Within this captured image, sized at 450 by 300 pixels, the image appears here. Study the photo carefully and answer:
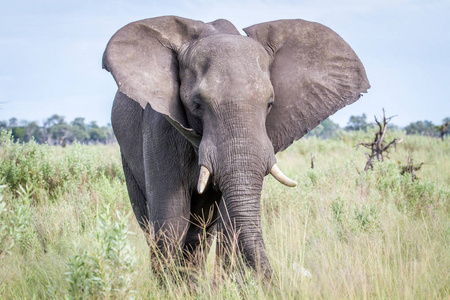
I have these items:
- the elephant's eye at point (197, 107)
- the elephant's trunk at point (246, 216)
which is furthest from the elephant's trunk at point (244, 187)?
the elephant's eye at point (197, 107)

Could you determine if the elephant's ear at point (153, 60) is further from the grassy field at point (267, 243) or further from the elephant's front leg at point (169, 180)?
the grassy field at point (267, 243)

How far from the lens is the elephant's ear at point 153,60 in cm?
385

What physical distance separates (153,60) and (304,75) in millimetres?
1302

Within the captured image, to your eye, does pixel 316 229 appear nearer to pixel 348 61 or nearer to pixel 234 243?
pixel 348 61

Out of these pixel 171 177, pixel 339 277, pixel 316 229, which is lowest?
pixel 316 229

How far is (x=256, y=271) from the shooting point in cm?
351

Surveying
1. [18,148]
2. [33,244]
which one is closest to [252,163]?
[33,244]

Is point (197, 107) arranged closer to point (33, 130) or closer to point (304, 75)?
point (304, 75)

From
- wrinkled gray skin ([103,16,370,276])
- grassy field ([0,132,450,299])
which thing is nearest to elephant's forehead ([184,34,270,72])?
wrinkled gray skin ([103,16,370,276])

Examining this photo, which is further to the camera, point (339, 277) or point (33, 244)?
point (33, 244)

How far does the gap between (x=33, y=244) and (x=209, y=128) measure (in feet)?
8.19

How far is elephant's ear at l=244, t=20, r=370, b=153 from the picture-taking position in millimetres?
4227

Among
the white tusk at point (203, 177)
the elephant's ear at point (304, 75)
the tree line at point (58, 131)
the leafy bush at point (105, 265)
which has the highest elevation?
the elephant's ear at point (304, 75)

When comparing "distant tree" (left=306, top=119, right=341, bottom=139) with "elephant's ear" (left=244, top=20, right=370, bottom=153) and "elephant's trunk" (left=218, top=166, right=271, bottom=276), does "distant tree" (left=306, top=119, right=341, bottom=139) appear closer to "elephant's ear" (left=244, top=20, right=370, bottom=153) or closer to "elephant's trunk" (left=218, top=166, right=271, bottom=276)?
"elephant's ear" (left=244, top=20, right=370, bottom=153)
